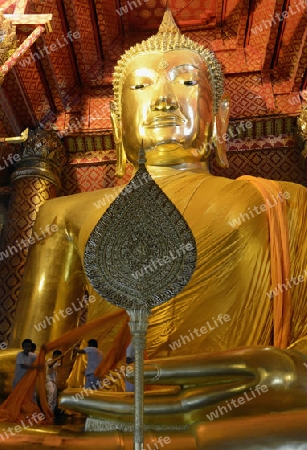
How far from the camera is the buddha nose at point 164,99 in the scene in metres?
2.67

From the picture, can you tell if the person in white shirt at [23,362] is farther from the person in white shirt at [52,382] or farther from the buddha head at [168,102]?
the buddha head at [168,102]

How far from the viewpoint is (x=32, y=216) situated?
3213mm

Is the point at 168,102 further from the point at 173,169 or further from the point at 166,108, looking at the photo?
the point at 173,169

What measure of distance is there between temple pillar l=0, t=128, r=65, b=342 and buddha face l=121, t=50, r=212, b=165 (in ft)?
2.12

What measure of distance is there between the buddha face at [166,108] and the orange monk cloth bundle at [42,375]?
100 cm

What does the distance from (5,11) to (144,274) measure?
242cm

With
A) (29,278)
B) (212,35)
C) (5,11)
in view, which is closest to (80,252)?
(29,278)

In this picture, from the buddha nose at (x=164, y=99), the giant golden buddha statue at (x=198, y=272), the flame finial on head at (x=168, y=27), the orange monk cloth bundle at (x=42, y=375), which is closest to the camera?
the giant golden buddha statue at (x=198, y=272)

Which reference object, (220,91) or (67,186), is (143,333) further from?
(67,186)

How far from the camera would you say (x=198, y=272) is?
87.0 inches

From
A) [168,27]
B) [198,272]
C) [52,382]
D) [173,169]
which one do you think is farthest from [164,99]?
[52,382]

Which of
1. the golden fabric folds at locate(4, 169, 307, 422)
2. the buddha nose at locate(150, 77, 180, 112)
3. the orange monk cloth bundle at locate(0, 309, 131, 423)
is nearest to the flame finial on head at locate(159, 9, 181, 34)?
the buddha nose at locate(150, 77, 180, 112)

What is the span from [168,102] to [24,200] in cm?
107

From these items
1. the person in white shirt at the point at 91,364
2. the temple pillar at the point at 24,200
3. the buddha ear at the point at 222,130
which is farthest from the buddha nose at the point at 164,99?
the person in white shirt at the point at 91,364
